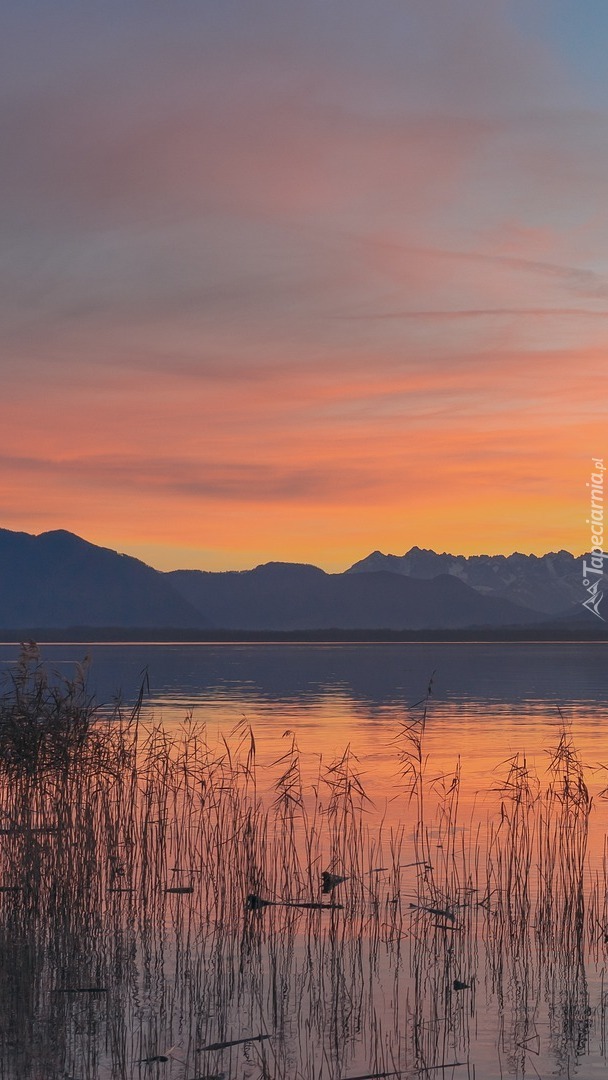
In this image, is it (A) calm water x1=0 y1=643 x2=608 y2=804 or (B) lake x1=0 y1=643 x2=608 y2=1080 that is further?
(A) calm water x1=0 y1=643 x2=608 y2=804

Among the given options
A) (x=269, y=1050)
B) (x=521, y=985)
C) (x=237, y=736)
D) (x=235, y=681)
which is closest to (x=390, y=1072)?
(x=269, y=1050)

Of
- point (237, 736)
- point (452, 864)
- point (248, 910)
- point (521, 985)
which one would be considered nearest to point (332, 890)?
point (248, 910)

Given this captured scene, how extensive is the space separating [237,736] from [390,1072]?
33.5 meters

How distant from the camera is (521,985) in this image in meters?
14.6

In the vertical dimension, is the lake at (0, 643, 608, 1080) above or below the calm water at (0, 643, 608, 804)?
below

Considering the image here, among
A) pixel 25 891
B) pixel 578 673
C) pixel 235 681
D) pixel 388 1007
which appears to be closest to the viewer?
pixel 388 1007

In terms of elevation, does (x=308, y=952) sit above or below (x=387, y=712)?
below

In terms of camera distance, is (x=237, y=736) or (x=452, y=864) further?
(x=237, y=736)

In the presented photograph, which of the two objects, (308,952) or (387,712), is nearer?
(308,952)

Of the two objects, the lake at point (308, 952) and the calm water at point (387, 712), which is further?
the calm water at point (387, 712)

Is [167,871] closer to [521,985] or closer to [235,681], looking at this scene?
[521,985]

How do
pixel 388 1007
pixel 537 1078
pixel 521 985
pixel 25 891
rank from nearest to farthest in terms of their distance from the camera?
pixel 537 1078 < pixel 388 1007 < pixel 521 985 < pixel 25 891

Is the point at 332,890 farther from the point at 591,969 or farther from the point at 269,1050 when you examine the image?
the point at 269,1050

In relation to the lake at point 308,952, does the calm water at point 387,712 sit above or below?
above
